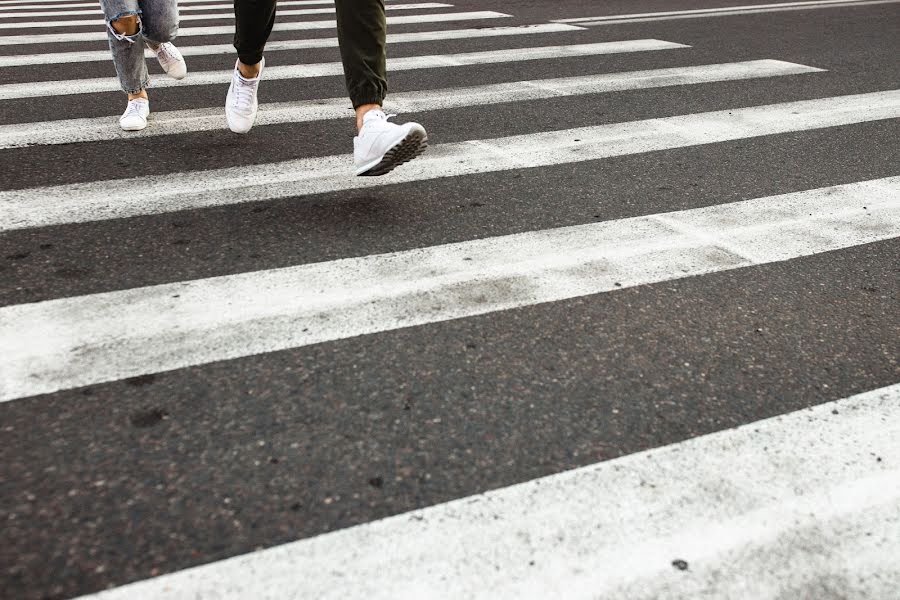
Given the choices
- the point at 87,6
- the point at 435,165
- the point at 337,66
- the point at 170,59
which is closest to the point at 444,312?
the point at 435,165

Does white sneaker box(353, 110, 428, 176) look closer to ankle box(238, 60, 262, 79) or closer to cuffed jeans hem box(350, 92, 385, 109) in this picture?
cuffed jeans hem box(350, 92, 385, 109)

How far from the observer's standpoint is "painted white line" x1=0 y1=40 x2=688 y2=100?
5707 mm

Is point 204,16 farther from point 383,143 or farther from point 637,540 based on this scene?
point 637,540

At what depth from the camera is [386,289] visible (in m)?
2.94

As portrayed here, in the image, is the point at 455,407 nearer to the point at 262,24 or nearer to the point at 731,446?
the point at 731,446

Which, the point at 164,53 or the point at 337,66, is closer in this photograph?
the point at 164,53

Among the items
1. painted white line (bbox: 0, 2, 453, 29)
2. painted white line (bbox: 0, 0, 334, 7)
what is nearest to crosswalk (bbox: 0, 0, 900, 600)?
painted white line (bbox: 0, 2, 453, 29)

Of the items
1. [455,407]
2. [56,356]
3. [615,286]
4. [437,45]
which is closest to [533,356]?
[455,407]

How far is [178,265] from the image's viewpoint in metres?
3.11

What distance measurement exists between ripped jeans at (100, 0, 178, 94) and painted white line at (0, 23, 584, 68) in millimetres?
2217

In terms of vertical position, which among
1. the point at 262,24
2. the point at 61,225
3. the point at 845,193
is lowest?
the point at 845,193

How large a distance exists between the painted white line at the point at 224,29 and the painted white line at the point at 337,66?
1991 millimetres

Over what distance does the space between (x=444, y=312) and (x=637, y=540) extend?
3.63ft

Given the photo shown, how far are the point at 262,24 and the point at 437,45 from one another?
3415mm
